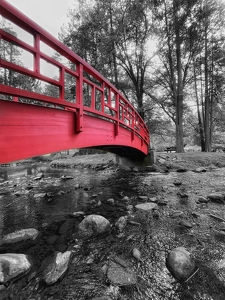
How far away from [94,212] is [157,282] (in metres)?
2.12

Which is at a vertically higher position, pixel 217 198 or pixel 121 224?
pixel 217 198

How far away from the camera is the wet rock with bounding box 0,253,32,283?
5.57 feet

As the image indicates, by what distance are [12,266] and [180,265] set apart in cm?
204

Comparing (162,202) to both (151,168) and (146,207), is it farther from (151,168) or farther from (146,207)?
(151,168)

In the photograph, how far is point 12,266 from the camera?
5.89 ft

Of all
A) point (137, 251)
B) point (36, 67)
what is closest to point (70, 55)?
point (36, 67)

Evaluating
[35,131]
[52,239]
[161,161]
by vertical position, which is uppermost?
[35,131]

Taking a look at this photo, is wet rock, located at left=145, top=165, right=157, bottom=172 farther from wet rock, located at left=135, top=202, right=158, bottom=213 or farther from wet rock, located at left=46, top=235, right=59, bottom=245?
wet rock, located at left=46, top=235, right=59, bottom=245

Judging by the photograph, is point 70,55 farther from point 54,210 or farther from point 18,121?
point 54,210

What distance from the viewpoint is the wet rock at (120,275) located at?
→ 1.68 meters

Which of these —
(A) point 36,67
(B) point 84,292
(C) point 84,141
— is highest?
(A) point 36,67

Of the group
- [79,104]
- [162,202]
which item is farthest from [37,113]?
[162,202]

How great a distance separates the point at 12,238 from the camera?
244 centimetres

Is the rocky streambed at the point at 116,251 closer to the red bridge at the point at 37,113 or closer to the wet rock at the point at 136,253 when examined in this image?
the wet rock at the point at 136,253
